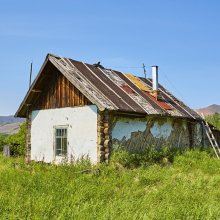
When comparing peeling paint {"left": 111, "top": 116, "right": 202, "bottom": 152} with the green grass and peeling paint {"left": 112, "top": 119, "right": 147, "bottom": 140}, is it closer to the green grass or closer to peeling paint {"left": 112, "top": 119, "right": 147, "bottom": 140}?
peeling paint {"left": 112, "top": 119, "right": 147, "bottom": 140}

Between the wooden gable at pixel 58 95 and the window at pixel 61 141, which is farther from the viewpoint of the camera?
the window at pixel 61 141

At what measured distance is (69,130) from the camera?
423 inches

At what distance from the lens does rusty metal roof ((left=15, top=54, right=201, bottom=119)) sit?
398 inches

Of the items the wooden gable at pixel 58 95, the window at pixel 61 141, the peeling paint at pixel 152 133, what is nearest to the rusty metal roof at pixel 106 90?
the wooden gable at pixel 58 95

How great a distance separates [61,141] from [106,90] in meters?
2.73

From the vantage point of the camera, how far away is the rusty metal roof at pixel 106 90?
10102 mm

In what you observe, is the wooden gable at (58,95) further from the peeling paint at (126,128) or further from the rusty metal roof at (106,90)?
the peeling paint at (126,128)

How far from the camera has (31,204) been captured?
5391 mm

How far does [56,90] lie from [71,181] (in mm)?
5441

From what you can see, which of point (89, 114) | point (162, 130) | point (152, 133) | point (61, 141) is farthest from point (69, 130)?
point (162, 130)

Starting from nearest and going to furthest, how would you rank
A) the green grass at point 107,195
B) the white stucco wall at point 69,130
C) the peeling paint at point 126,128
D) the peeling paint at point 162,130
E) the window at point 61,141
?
the green grass at point 107,195, the white stucco wall at point 69,130, the peeling paint at point 126,128, the window at point 61,141, the peeling paint at point 162,130

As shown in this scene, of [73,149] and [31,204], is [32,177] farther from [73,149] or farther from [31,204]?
[73,149]

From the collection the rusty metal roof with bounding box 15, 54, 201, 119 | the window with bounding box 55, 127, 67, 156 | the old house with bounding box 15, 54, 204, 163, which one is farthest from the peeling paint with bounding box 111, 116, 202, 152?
the window with bounding box 55, 127, 67, 156

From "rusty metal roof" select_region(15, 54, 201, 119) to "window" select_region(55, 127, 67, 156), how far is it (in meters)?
2.03
